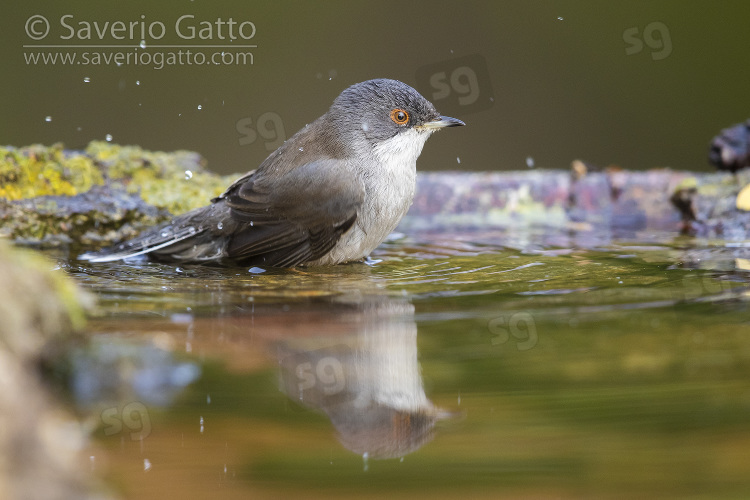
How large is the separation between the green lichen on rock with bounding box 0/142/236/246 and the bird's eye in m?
1.31

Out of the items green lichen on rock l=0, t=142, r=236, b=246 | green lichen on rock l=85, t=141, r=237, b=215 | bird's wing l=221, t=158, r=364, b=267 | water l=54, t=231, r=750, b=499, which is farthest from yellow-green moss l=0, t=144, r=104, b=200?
water l=54, t=231, r=750, b=499

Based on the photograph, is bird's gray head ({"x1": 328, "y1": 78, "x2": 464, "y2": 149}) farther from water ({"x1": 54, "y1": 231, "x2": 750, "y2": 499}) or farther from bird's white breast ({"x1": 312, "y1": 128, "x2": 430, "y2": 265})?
water ({"x1": 54, "y1": 231, "x2": 750, "y2": 499})

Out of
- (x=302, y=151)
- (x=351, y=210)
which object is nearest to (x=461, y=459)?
(x=351, y=210)

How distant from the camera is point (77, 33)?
941 centimetres

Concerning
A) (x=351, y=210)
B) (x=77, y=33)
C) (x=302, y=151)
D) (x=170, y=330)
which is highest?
(x=77, y=33)

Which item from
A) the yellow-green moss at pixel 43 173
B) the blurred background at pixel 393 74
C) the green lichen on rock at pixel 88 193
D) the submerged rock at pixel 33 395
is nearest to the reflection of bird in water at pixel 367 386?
the submerged rock at pixel 33 395

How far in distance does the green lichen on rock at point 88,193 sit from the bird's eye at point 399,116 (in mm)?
1313

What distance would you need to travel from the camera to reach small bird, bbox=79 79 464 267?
4.23 meters

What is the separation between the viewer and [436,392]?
5.95 feet

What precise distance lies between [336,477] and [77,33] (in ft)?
30.3

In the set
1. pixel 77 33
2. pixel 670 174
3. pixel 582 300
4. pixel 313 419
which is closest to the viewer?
pixel 313 419

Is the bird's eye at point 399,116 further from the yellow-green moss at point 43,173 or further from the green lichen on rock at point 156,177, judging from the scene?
the yellow-green moss at point 43,173

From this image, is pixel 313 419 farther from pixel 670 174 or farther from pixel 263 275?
pixel 670 174

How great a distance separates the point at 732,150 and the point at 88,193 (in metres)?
4.21
